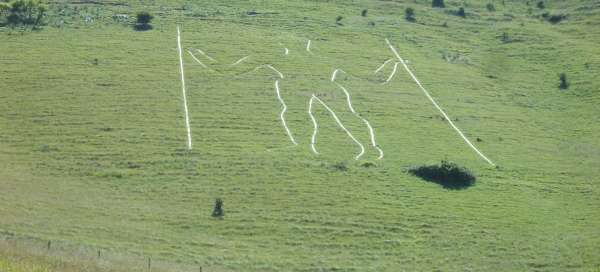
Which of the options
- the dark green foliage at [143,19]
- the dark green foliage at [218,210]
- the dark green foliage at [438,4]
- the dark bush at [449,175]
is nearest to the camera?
the dark green foliage at [218,210]

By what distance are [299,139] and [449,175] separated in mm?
12230

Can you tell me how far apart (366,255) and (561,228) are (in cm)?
1367

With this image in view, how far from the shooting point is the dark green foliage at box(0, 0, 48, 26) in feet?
287

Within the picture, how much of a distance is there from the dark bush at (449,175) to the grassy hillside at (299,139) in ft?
3.35

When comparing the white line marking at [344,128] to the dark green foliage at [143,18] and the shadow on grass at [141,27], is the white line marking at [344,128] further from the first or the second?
the dark green foliage at [143,18]

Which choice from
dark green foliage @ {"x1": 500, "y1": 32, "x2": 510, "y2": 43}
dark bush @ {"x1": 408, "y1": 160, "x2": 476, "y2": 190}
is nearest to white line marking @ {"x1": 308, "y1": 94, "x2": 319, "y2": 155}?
dark bush @ {"x1": 408, "y1": 160, "x2": 476, "y2": 190}

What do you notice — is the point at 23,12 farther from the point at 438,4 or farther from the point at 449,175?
the point at 449,175

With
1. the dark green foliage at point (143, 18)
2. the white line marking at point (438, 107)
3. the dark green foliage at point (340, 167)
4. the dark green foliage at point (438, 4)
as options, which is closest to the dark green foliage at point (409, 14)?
the dark green foliage at point (438, 4)

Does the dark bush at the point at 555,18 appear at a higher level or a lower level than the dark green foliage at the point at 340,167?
higher

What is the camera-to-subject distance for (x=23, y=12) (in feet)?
294

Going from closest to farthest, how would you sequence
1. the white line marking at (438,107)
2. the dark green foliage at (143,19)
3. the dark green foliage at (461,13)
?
1. the white line marking at (438,107)
2. the dark green foliage at (143,19)
3. the dark green foliage at (461,13)

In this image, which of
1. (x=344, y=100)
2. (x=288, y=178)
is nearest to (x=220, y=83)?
(x=344, y=100)

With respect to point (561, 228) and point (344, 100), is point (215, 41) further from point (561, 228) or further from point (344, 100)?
point (561, 228)

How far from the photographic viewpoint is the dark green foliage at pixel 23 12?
87.5 meters
